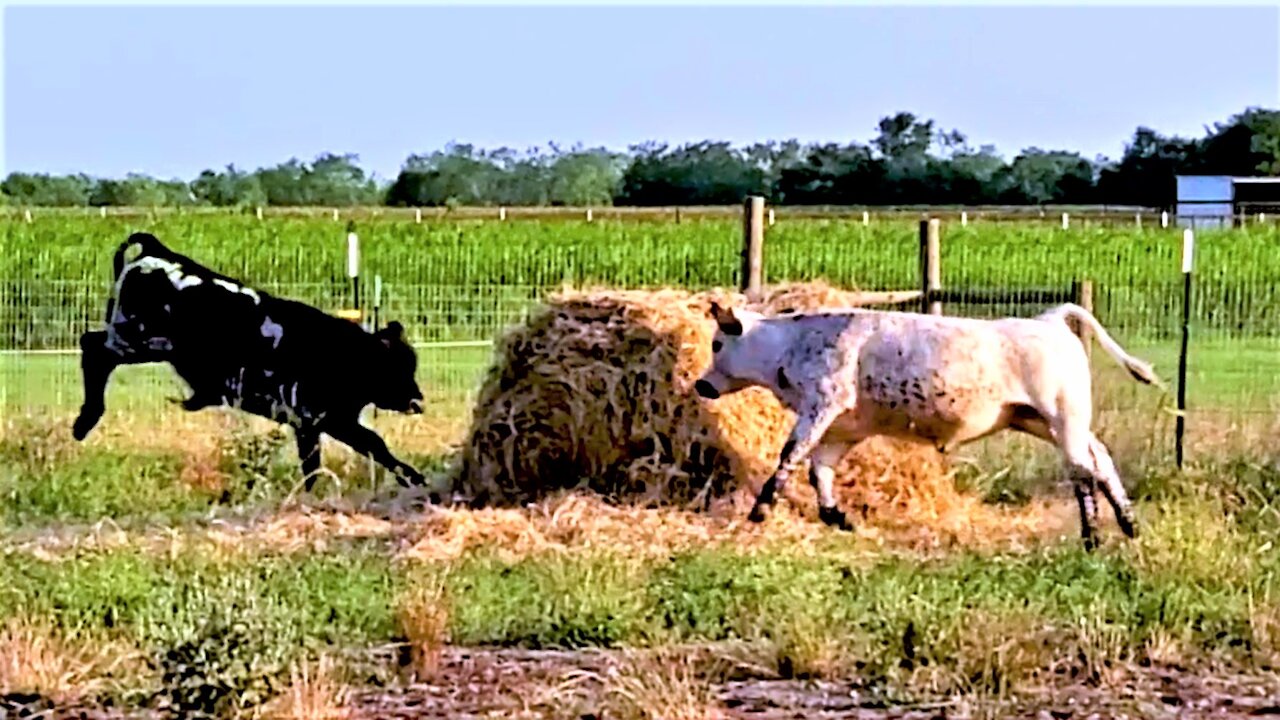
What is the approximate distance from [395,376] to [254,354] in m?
0.90

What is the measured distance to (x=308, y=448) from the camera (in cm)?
1430

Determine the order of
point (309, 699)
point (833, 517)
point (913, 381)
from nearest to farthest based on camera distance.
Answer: point (309, 699) < point (913, 381) < point (833, 517)

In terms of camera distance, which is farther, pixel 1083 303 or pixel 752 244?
pixel 752 244

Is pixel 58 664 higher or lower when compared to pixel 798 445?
lower

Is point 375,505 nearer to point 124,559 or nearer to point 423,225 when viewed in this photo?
point 124,559

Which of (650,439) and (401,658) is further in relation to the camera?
(650,439)

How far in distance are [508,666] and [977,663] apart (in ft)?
5.17

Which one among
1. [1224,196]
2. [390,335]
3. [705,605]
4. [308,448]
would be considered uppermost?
[1224,196]

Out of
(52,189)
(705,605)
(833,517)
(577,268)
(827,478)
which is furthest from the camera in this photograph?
(52,189)

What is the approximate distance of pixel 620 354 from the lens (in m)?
13.4

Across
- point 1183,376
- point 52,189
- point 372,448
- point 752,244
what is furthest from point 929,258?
point 52,189

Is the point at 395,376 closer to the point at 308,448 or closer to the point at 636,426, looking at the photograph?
the point at 308,448

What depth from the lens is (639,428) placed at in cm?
1318

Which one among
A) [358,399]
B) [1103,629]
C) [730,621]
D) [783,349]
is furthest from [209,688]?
[358,399]
